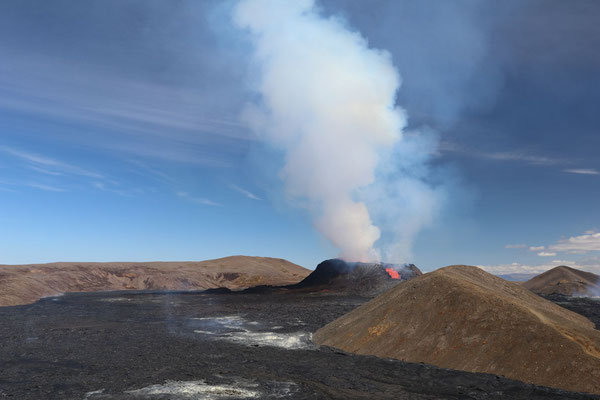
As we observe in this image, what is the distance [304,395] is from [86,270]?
10549 cm

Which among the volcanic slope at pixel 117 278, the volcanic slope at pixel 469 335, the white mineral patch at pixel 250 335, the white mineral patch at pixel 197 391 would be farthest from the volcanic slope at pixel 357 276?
the white mineral patch at pixel 197 391

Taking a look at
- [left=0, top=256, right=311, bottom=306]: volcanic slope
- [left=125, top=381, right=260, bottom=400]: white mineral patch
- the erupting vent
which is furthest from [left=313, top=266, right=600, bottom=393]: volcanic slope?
[left=0, top=256, right=311, bottom=306]: volcanic slope

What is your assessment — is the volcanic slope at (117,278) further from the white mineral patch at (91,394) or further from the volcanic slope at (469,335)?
the volcanic slope at (469,335)

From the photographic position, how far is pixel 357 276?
72125 millimetres

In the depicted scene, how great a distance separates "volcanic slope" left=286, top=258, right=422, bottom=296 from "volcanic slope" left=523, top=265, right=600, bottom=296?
26.2 m

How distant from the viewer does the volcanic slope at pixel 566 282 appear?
74.7 metres

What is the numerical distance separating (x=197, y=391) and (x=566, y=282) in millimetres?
86250

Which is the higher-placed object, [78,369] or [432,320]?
[432,320]

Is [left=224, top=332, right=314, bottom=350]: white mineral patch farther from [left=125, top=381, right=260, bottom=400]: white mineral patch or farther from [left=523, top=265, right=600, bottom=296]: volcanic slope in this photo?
[left=523, top=265, right=600, bottom=296]: volcanic slope

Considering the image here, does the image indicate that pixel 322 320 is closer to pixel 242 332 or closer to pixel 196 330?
pixel 242 332

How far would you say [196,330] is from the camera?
31.2 meters

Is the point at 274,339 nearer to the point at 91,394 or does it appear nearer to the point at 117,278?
the point at 91,394

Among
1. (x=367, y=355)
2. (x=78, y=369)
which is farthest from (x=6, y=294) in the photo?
(x=367, y=355)

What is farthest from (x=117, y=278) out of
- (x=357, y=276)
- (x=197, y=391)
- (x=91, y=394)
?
(x=197, y=391)
